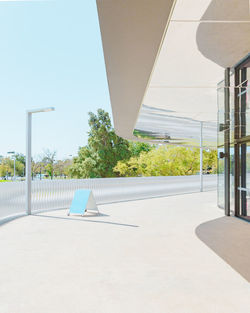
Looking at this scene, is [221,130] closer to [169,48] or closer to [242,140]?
[242,140]

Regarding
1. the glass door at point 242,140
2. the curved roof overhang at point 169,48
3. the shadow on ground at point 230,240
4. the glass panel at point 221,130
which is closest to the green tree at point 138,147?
the curved roof overhang at point 169,48

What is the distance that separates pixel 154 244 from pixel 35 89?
82.5 meters

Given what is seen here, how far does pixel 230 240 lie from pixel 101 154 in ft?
137

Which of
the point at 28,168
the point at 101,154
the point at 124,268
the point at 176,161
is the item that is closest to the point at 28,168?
the point at 28,168

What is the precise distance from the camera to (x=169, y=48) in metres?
7.53

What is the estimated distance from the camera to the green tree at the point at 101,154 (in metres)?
47.4

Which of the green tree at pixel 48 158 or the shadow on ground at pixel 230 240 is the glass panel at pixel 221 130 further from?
the green tree at pixel 48 158

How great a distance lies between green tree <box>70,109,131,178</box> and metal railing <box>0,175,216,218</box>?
93.8ft

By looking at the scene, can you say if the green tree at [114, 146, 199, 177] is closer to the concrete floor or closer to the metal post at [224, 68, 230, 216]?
the metal post at [224, 68, 230, 216]

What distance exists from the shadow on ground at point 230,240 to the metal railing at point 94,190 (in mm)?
5177

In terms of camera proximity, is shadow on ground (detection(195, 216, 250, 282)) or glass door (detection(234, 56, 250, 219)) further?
glass door (detection(234, 56, 250, 219))

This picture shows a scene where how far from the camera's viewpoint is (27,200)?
9.11 meters

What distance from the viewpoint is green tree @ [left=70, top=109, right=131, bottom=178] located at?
47375 millimetres

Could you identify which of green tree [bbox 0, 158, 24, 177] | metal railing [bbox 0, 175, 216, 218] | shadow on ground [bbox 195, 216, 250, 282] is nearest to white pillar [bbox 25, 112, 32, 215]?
metal railing [bbox 0, 175, 216, 218]
